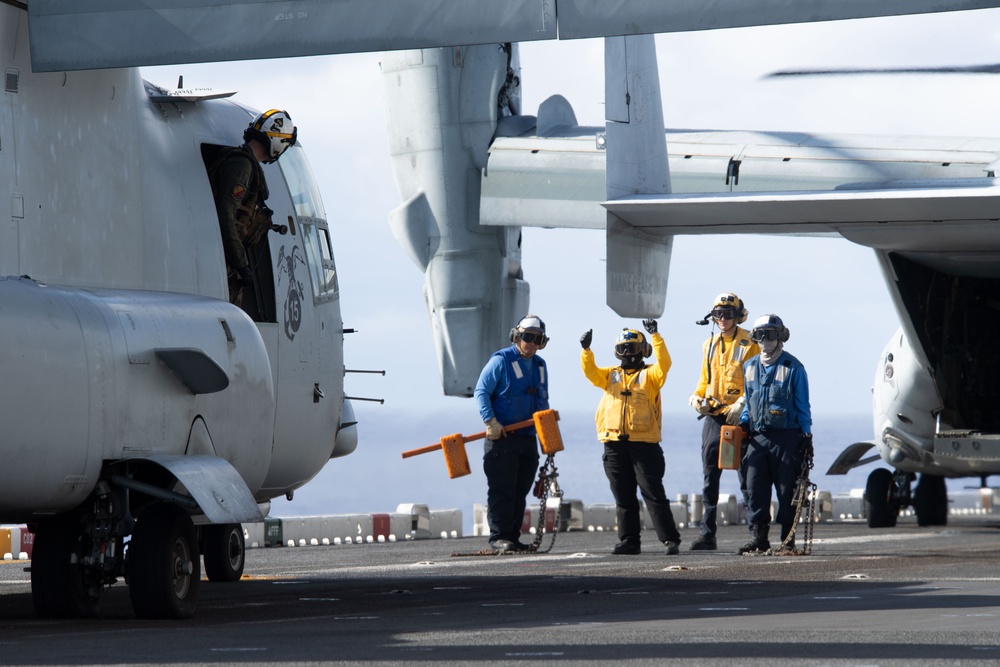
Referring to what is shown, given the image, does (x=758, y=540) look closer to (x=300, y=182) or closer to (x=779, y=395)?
(x=779, y=395)

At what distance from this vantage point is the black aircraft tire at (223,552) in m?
11.2

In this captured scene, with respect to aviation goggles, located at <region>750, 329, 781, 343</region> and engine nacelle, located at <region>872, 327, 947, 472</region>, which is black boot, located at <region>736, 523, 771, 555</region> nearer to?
aviation goggles, located at <region>750, 329, 781, 343</region>

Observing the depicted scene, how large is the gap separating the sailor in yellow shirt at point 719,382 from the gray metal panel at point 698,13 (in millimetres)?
7274

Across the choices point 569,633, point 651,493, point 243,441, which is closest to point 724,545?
point 651,493

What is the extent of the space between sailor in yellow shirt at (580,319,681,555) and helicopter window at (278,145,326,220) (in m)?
3.60

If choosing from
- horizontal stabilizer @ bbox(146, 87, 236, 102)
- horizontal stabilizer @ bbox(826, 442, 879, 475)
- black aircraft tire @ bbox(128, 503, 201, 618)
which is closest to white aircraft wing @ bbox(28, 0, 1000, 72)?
horizontal stabilizer @ bbox(146, 87, 236, 102)

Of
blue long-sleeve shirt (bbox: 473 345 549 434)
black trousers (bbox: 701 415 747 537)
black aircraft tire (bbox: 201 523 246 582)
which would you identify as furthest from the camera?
black trousers (bbox: 701 415 747 537)

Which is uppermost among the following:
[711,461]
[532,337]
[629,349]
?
[532,337]

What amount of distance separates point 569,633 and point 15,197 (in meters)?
3.47

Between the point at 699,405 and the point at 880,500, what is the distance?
470 cm

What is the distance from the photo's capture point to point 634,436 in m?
13.8

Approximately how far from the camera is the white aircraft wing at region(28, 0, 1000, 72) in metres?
7.46

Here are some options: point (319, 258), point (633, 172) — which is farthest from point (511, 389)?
point (319, 258)

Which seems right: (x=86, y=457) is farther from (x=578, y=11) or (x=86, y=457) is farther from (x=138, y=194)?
(x=578, y=11)
